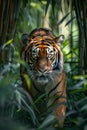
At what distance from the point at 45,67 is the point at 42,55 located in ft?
0.66

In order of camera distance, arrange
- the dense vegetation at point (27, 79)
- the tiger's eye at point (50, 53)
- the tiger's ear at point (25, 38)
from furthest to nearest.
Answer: the tiger's ear at point (25, 38), the tiger's eye at point (50, 53), the dense vegetation at point (27, 79)

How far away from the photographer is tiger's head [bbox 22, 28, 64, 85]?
5199mm

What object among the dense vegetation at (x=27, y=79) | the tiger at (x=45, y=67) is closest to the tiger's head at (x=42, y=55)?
the tiger at (x=45, y=67)

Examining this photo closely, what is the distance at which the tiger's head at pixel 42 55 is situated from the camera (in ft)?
17.1

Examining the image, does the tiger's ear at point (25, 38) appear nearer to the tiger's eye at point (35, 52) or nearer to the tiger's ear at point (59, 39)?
the tiger's eye at point (35, 52)

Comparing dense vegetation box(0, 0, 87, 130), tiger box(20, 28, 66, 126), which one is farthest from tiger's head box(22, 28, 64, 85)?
dense vegetation box(0, 0, 87, 130)

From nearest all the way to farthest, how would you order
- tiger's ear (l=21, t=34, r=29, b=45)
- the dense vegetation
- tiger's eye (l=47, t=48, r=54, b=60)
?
the dense vegetation → tiger's eye (l=47, t=48, r=54, b=60) → tiger's ear (l=21, t=34, r=29, b=45)

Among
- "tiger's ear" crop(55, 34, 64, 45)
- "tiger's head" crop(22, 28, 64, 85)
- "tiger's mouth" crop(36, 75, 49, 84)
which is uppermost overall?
"tiger's ear" crop(55, 34, 64, 45)

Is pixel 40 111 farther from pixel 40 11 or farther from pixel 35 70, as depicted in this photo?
pixel 40 11

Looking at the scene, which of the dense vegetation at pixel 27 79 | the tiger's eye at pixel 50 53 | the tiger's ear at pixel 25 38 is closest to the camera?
the dense vegetation at pixel 27 79

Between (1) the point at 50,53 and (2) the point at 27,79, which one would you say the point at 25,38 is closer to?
(1) the point at 50,53

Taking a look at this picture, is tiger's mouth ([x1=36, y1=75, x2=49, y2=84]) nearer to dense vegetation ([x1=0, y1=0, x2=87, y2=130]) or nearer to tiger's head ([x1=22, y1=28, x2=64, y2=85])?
tiger's head ([x1=22, y1=28, x2=64, y2=85])

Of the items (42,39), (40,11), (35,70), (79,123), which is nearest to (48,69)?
(35,70)

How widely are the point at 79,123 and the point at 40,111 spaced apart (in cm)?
154
